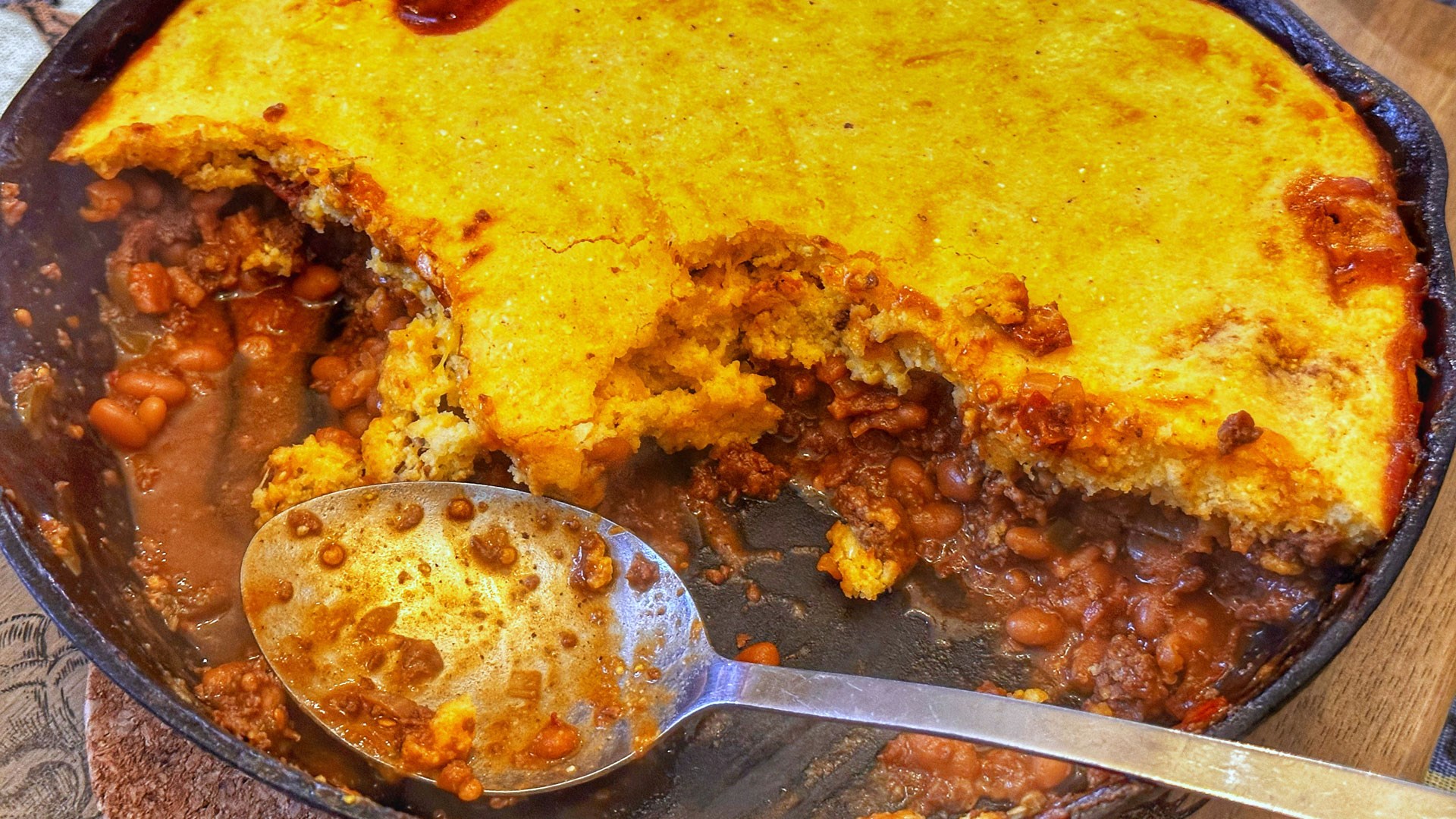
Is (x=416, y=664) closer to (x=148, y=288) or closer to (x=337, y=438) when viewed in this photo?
(x=337, y=438)

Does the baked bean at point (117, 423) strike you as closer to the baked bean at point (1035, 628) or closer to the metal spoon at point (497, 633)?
the metal spoon at point (497, 633)

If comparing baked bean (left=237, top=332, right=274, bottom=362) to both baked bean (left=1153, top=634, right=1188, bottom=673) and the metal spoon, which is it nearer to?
the metal spoon

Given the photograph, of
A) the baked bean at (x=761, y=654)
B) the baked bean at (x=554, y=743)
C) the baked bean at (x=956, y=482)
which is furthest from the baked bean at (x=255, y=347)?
the baked bean at (x=956, y=482)

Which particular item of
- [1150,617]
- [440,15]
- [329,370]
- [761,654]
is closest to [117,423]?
[329,370]

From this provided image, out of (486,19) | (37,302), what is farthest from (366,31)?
(37,302)

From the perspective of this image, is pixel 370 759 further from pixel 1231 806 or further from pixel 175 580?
pixel 1231 806

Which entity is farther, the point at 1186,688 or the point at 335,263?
the point at 335,263
